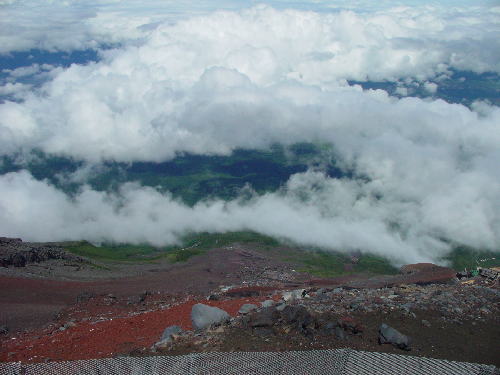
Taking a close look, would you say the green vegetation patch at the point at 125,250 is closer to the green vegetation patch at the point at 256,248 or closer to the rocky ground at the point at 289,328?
the green vegetation patch at the point at 256,248

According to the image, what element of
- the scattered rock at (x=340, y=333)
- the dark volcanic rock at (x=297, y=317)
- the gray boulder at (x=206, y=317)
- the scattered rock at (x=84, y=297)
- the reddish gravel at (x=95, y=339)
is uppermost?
the dark volcanic rock at (x=297, y=317)

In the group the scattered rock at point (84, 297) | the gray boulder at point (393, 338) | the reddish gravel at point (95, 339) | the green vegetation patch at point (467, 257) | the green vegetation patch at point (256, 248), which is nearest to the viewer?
the gray boulder at point (393, 338)

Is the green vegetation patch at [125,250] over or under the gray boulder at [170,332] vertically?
under

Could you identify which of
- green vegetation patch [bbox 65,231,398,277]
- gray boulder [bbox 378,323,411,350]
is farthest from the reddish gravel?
green vegetation patch [bbox 65,231,398,277]

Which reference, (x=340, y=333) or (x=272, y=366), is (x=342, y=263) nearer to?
(x=340, y=333)

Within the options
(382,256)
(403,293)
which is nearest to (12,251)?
(403,293)

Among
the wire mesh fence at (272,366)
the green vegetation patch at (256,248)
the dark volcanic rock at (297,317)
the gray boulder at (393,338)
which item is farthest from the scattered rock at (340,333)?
the green vegetation patch at (256,248)

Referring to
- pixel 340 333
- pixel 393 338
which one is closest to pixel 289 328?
pixel 340 333
